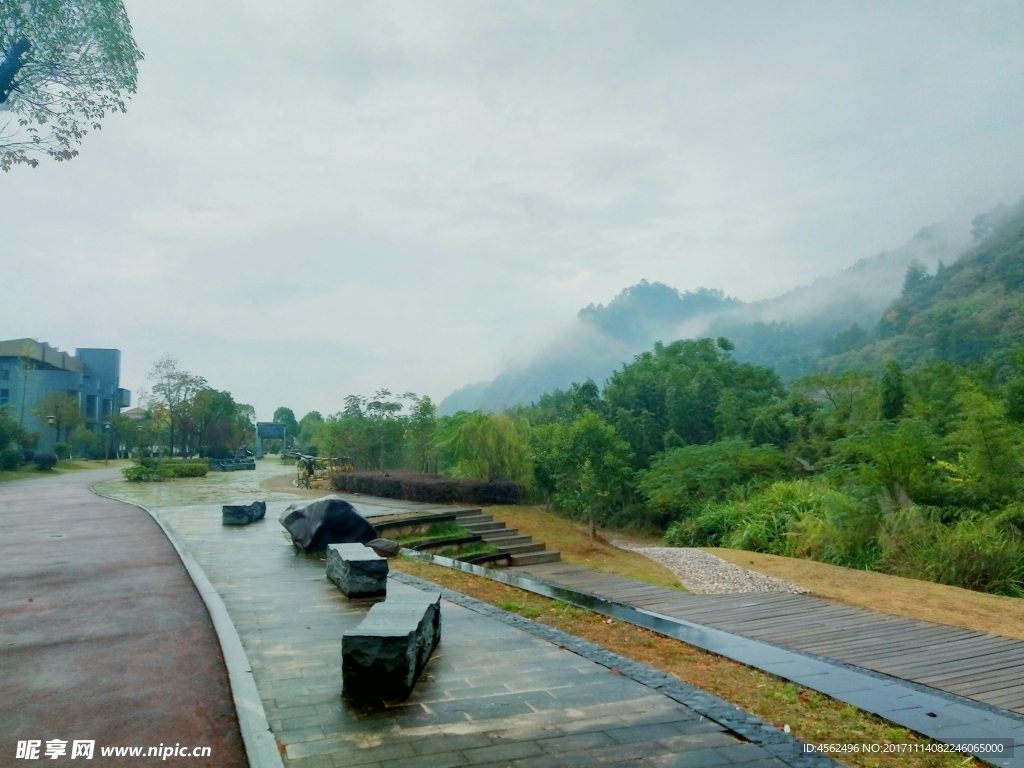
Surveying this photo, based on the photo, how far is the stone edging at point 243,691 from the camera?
3.42 m

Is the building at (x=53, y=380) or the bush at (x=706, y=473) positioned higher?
the building at (x=53, y=380)

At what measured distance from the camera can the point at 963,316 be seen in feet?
139

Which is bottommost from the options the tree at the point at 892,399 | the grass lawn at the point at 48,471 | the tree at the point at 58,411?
the grass lawn at the point at 48,471

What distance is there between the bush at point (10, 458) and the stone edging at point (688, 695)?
1229 inches

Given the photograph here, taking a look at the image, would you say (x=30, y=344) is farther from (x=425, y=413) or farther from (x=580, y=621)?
(x=580, y=621)

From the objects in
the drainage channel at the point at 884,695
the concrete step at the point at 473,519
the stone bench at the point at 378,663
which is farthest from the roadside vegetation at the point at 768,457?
the stone bench at the point at 378,663

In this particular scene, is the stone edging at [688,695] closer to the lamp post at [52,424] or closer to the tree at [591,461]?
the tree at [591,461]

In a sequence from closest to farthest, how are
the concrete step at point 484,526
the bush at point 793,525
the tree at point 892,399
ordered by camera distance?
the bush at point 793,525 < the concrete step at point 484,526 < the tree at point 892,399

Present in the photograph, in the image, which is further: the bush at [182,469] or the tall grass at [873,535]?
the bush at [182,469]

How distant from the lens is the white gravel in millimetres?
10500

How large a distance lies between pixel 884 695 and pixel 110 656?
5.29 meters

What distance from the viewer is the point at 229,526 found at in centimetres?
1295

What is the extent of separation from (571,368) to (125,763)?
5533 inches

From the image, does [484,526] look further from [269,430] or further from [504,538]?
[269,430]
